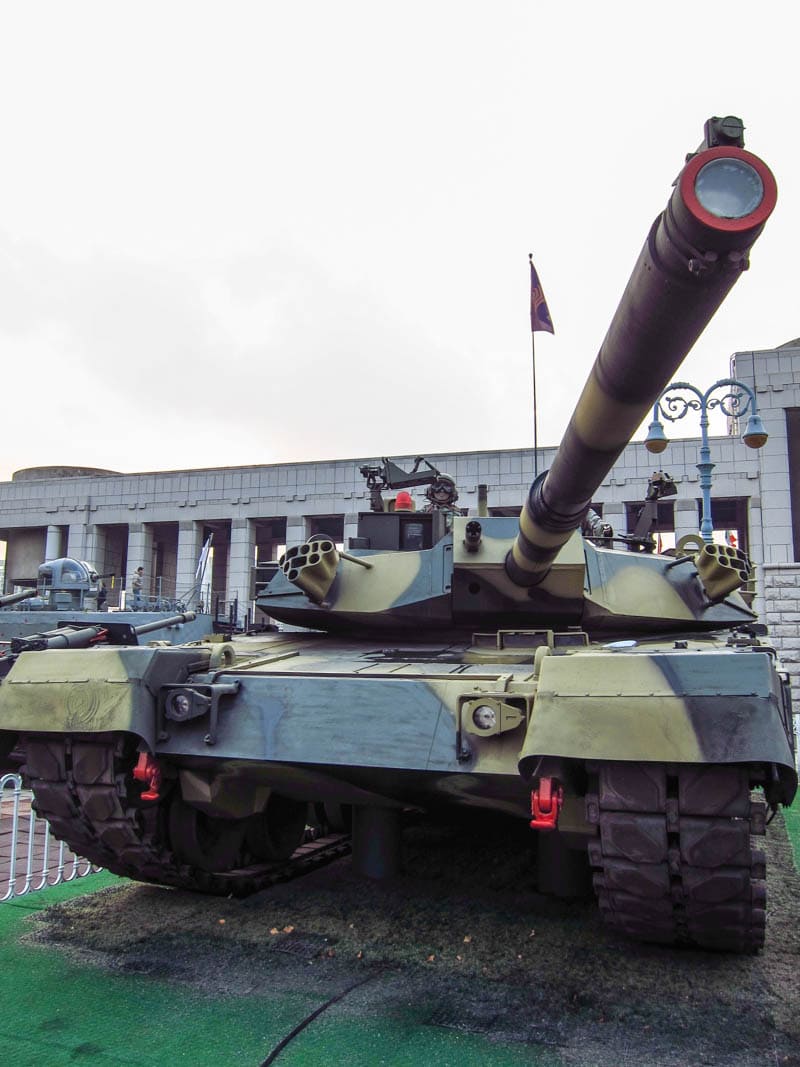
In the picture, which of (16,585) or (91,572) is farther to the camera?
(16,585)

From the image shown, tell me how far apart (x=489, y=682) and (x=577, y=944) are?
1915mm

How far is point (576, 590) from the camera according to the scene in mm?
6152

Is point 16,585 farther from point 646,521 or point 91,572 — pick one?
point 646,521

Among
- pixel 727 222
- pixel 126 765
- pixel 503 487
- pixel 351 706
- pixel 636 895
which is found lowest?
pixel 636 895

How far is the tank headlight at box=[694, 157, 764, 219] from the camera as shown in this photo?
250cm

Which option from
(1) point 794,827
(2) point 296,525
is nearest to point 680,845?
(1) point 794,827

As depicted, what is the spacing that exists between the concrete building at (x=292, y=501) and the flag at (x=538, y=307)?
760 centimetres

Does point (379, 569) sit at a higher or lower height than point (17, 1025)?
higher

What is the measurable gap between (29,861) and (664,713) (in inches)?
202

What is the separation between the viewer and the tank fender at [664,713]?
386cm

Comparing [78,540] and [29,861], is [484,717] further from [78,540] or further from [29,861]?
[78,540]

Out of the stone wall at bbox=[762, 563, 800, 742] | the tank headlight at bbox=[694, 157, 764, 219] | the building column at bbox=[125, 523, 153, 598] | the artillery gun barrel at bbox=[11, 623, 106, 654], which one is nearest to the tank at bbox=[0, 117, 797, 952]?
the tank headlight at bbox=[694, 157, 764, 219]

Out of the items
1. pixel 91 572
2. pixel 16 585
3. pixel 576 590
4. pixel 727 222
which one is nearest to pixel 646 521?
pixel 576 590

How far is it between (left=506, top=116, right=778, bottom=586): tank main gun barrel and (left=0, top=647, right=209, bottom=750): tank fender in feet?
8.28
